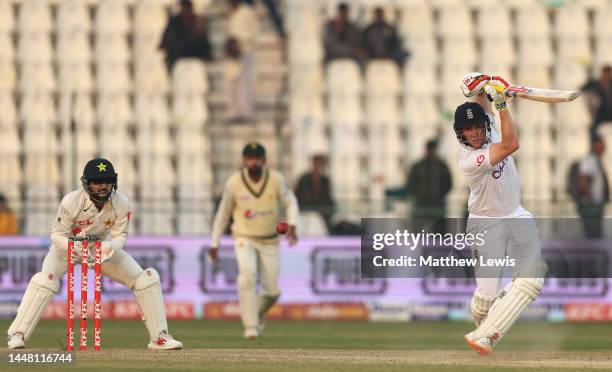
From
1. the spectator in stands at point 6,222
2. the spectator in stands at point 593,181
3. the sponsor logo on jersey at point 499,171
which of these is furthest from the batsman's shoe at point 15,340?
the spectator in stands at point 593,181

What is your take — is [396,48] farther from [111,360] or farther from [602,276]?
[111,360]

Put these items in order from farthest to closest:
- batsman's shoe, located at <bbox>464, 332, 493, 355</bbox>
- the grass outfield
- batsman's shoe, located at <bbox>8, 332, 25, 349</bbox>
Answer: batsman's shoe, located at <bbox>8, 332, 25, 349</bbox>, batsman's shoe, located at <bbox>464, 332, 493, 355</bbox>, the grass outfield

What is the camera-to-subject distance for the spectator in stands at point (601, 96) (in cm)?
2031

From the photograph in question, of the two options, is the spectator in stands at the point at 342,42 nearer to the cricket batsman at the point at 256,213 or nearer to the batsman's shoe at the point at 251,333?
the cricket batsman at the point at 256,213

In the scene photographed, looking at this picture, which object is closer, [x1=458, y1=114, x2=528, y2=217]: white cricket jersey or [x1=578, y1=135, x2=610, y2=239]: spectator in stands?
[x1=458, y1=114, x2=528, y2=217]: white cricket jersey

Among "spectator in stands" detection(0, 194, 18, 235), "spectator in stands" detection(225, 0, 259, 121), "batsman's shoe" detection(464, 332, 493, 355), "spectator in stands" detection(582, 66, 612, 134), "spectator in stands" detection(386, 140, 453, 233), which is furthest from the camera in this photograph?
"spectator in stands" detection(225, 0, 259, 121)

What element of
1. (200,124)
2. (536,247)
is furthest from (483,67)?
(536,247)

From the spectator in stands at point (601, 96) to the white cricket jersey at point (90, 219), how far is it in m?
10.7

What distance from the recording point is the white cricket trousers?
14.2 m

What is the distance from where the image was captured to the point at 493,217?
10.7 meters

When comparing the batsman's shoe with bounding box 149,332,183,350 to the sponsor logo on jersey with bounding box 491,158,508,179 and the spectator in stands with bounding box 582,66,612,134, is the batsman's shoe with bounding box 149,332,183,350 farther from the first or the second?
the spectator in stands with bounding box 582,66,612,134

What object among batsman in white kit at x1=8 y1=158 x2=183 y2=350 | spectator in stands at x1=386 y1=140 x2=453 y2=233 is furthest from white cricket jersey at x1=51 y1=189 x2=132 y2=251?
spectator in stands at x1=386 y1=140 x2=453 y2=233

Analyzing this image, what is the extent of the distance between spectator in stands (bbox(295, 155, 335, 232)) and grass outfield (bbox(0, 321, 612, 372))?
171cm

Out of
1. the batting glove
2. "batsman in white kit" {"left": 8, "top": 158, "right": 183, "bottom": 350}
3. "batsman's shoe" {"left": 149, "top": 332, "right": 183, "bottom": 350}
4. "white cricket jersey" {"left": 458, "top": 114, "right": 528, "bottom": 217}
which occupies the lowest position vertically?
"batsman's shoe" {"left": 149, "top": 332, "right": 183, "bottom": 350}
